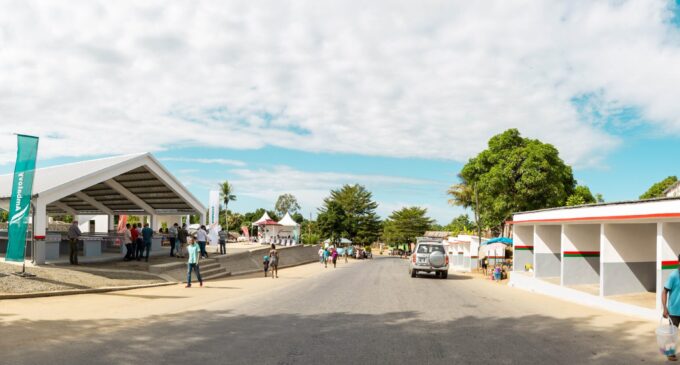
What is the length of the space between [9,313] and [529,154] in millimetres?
36596

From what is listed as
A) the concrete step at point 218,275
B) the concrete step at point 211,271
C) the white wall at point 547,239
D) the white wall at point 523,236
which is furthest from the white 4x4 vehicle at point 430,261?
the concrete step at point 211,271

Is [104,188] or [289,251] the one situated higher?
[104,188]

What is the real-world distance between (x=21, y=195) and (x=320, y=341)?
12.3m

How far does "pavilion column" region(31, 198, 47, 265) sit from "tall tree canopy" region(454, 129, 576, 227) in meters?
31.8

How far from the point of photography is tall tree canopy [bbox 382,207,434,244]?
296 feet

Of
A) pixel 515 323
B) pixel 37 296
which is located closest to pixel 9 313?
pixel 37 296

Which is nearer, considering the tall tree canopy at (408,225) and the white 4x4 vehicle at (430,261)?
the white 4x4 vehicle at (430,261)

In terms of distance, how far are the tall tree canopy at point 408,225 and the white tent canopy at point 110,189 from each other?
64046 millimetres

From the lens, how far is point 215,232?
30469mm

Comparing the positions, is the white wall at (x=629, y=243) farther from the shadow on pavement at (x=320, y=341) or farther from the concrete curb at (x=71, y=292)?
the concrete curb at (x=71, y=292)

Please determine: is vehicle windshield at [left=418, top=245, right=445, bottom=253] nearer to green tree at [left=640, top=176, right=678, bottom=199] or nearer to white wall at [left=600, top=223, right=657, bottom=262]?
white wall at [left=600, top=223, right=657, bottom=262]

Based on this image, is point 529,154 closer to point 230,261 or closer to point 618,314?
point 230,261

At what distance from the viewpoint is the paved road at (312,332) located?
7.14 m

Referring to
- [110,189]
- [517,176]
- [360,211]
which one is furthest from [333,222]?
[110,189]
